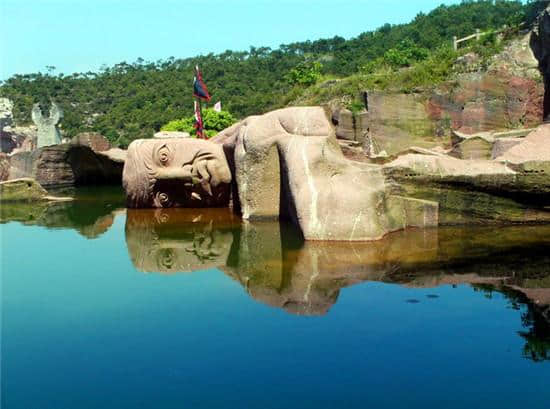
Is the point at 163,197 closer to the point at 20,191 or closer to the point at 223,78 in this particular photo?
the point at 20,191

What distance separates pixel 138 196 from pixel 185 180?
845 mm

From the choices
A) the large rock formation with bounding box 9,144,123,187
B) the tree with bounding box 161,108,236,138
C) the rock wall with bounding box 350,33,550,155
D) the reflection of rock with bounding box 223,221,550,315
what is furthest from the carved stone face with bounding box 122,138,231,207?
the tree with bounding box 161,108,236,138

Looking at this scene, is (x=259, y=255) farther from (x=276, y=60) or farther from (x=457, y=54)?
(x=276, y=60)

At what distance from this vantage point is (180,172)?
28.8 feet

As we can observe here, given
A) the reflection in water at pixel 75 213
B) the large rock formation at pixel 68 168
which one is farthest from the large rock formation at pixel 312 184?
the large rock formation at pixel 68 168

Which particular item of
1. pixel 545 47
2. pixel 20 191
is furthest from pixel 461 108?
pixel 20 191

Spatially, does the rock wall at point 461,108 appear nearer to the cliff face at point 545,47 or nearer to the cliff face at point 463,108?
the cliff face at point 463,108

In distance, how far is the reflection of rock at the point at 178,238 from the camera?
19.8 ft

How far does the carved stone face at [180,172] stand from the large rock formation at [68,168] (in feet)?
21.3

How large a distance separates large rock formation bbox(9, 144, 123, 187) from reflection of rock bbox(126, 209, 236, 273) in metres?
6.46

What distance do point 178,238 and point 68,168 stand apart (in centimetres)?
970

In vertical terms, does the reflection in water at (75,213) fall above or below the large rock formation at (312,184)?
below

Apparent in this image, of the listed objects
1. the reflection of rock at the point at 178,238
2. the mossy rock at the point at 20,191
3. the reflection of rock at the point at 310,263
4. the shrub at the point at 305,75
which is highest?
the shrub at the point at 305,75

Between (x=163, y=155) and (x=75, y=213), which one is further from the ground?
(x=163, y=155)
